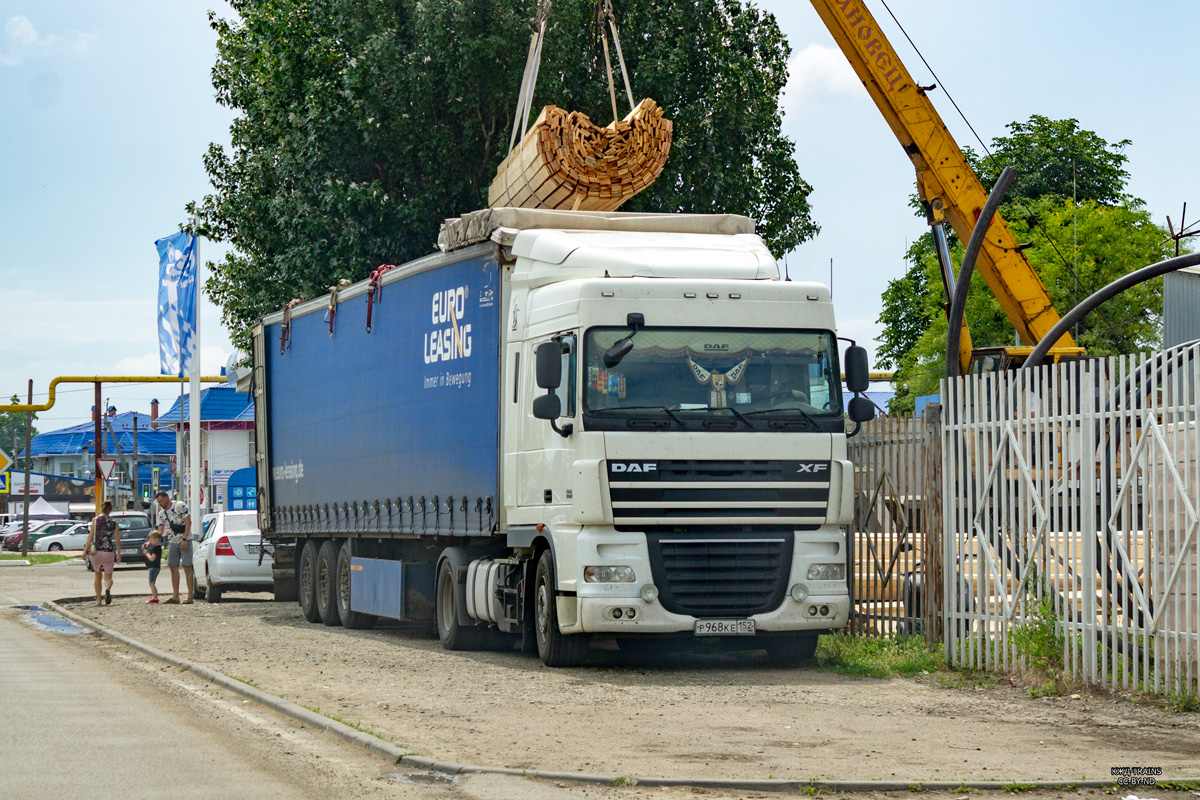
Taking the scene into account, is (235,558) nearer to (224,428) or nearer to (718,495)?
(718,495)

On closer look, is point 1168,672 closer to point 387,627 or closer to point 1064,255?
point 387,627

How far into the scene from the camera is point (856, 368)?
13648 millimetres

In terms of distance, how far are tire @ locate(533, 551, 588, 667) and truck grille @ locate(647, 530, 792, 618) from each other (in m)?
0.96

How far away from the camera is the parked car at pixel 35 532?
7494 centimetres

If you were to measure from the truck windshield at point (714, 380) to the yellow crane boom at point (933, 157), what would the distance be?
37.9 ft

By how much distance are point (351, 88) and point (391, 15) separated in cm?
141

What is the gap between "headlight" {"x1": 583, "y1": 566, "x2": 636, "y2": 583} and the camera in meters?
12.9

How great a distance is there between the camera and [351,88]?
2544 centimetres

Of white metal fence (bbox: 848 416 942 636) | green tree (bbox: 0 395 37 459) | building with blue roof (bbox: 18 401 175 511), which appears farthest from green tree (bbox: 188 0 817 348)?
green tree (bbox: 0 395 37 459)

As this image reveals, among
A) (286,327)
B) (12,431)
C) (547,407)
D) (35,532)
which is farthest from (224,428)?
(12,431)

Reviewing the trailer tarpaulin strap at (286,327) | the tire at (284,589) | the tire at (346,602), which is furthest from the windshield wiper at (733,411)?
the tire at (284,589)

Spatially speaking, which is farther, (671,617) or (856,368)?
(856,368)

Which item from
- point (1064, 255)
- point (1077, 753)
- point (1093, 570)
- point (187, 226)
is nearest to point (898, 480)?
point (1093, 570)

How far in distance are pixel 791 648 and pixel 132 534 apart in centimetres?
3554
